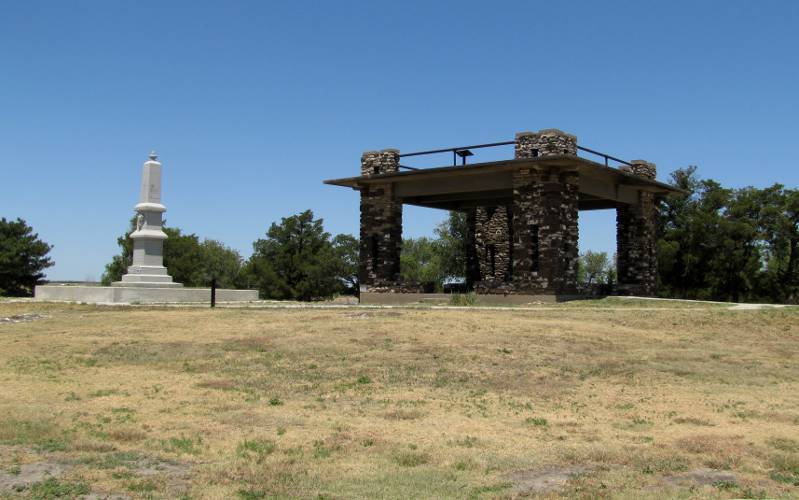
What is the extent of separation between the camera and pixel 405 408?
34.9 feet

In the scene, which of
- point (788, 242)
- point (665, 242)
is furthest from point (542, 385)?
point (788, 242)

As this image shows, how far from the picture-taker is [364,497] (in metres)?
6.71

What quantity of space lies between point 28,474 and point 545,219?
2295 centimetres

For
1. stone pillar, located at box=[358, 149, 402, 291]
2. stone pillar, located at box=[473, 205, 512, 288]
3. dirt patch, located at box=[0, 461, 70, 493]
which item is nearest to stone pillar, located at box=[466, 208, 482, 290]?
stone pillar, located at box=[473, 205, 512, 288]

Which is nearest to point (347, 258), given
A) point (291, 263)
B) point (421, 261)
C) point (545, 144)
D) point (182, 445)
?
point (291, 263)

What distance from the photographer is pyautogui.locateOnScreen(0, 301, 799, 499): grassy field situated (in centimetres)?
728

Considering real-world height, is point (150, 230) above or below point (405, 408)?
above

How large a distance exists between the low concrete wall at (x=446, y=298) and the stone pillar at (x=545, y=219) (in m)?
0.39

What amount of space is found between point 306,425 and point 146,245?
2532 centimetres

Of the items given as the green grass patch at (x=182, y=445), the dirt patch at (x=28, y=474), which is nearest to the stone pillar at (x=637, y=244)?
the green grass patch at (x=182, y=445)

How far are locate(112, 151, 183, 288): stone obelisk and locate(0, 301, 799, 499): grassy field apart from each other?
517 inches

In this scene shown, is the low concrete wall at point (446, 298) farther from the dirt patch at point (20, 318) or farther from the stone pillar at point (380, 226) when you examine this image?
the dirt patch at point (20, 318)

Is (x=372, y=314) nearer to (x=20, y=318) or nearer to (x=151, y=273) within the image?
(x=20, y=318)

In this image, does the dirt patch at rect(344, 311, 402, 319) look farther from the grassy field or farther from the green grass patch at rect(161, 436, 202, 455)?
the green grass patch at rect(161, 436, 202, 455)
